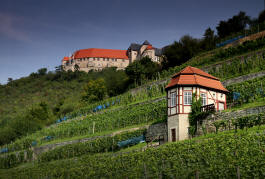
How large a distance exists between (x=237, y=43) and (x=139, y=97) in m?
14.5

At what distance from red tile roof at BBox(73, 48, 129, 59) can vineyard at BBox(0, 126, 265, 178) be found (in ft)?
290

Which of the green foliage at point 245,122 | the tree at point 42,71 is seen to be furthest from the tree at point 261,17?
the tree at point 42,71

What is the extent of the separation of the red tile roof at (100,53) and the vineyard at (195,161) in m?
88.5

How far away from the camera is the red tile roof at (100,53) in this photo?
114250 millimetres

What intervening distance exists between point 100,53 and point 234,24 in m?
60.5

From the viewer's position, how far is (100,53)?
115875 millimetres

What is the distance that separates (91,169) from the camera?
25.5m

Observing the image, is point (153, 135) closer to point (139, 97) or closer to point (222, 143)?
point (222, 143)

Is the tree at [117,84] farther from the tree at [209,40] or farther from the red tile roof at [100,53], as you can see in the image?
the red tile roof at [100,53]

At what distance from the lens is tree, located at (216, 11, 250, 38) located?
201 feet

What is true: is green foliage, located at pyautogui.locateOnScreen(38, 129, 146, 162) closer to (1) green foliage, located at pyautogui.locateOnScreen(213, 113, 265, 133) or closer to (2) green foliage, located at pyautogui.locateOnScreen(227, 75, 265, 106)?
(2) green foliage, located at pyautogui.locateOnScreen(227, 75, 265, 106)

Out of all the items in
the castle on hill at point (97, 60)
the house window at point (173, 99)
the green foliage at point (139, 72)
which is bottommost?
the house window at point (173, 99)

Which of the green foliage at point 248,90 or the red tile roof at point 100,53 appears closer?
the green foliage at point 248,90

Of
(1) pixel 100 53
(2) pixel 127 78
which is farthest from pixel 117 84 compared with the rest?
(1) pixel 100 53
